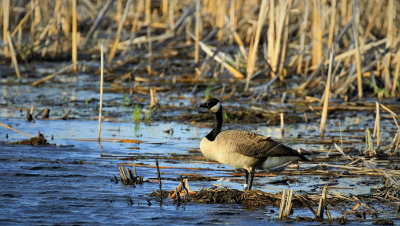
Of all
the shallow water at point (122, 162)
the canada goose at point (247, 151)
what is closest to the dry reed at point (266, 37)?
the shallow water at point (122, 162)

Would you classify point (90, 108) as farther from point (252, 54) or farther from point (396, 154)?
point (396, 154)

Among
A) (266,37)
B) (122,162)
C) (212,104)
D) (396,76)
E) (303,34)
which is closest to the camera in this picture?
(212,104)

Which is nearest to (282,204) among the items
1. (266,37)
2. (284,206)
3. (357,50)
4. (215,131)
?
(284,206)

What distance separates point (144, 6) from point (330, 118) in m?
12.5

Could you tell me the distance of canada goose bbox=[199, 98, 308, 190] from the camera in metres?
6.55

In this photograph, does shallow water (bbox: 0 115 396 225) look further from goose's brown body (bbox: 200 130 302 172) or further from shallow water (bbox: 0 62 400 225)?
goose's brown body (bbox: 200 130 302 172)

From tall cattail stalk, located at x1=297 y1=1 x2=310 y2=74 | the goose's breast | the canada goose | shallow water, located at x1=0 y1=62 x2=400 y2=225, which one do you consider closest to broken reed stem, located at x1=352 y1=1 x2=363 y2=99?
shallow water, located at x1=0 y1=62 x2=400 y2=225

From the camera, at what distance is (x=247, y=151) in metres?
6.53

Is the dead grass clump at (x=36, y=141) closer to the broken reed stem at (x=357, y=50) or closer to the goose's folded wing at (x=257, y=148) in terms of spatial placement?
the goose's folded wing at (x=257, y=148)

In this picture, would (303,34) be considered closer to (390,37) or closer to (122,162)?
(390,37)

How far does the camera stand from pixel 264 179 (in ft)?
23.7

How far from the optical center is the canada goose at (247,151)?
21.5 feet

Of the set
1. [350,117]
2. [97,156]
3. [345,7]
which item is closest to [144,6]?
[345,7]

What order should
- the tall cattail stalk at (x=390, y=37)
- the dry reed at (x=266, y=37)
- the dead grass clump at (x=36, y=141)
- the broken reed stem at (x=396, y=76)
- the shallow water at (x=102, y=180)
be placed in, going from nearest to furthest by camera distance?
the shallow water at (x=102, y=180) < the dead grass clump at (x=36, y=141) < the broken reed stem at (x=396, y=76) < the tall cattail stalk at (x=390, y=37) < the dry reed at (x=266, y=37)
